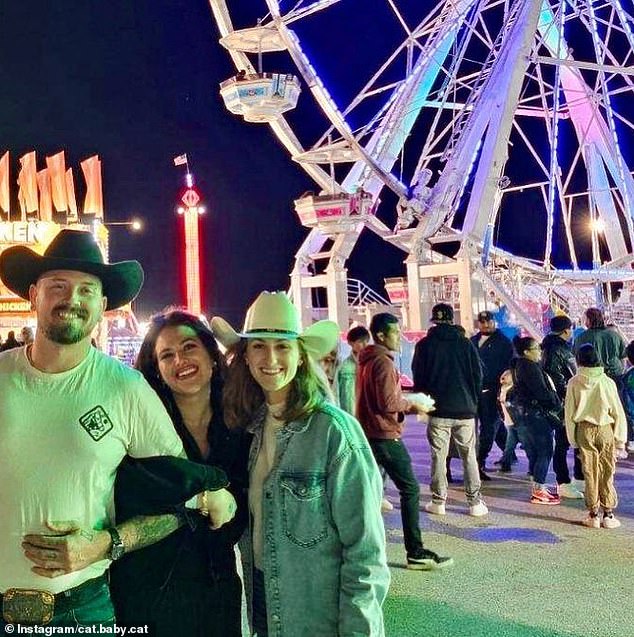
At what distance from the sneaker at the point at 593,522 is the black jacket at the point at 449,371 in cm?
121

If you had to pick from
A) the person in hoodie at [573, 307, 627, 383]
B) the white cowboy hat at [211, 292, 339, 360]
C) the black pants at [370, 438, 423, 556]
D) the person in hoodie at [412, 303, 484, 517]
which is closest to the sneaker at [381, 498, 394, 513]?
the person in hoodie at [412, 303, 484, 517]

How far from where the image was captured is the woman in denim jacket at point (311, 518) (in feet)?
5.94

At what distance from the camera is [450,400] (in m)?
5.68

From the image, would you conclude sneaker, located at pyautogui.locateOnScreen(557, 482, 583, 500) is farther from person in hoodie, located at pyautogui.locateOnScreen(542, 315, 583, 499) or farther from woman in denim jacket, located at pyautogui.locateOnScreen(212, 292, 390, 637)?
woman in denim jacket, located at pyautogui.locateOnScreen(212, 292, 390, 637)

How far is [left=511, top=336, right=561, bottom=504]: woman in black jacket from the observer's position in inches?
240

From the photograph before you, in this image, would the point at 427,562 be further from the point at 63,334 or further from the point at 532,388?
the point at 63,334

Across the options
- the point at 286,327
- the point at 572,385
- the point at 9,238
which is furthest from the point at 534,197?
the point at 286,327

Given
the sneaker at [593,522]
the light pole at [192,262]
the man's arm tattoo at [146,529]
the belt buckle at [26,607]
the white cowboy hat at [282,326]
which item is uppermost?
the light pole at [192,262]

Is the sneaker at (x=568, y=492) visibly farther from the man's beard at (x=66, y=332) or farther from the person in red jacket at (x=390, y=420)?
the man's beard at (x=66, y=332)

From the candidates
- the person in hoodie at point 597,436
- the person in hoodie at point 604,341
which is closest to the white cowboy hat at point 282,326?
the person in hoodie at point 597,436

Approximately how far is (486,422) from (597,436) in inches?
79.9

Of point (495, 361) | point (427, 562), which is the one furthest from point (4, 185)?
point (427, 562)

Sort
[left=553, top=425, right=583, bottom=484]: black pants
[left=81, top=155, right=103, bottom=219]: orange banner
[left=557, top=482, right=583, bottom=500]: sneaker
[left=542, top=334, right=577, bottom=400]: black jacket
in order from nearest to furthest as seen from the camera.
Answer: [left=557, top=482, right=583, bottom=500]: sneaker < [left=553, top=425, right=583, bottom=484]: black pants < [left=542, top=334, right=577, bottom=400]: black jacket < [left=81, top=155, right=103, bottom=219]: orange banner

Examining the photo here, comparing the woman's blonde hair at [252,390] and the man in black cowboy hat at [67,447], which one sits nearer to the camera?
the man in black cowboy hat at [67,447]
